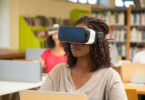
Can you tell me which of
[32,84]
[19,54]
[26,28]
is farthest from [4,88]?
[26,28]

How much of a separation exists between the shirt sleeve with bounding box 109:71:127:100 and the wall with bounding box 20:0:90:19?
19.1 feet

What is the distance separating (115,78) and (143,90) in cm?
143

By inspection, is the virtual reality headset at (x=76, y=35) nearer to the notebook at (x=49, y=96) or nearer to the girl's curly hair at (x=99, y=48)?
the girl's curly hair at (x=99, y=48)

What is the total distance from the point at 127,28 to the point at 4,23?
10.6 ft

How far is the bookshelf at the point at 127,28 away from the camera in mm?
6926

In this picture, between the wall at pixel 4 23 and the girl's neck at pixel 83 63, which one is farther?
the wall at pixel 4 23

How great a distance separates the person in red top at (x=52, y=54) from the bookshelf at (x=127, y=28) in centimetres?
279

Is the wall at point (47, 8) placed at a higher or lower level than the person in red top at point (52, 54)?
higher

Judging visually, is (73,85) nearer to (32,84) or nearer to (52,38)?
(32,84)

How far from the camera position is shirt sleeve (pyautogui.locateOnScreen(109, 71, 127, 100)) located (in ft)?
5.84

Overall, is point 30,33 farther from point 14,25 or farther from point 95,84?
point 95,84

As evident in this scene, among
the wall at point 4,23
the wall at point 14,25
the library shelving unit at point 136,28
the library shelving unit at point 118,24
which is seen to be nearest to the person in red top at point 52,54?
the library shelving unit at point 118,24

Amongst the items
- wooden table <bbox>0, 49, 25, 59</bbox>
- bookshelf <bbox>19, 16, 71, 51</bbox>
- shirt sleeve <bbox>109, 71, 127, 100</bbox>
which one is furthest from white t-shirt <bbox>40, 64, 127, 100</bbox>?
bookshelf <bbox>19, 16, 71, 51</bbox>

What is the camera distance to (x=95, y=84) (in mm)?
1860
